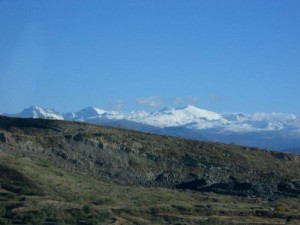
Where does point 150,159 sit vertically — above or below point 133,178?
above

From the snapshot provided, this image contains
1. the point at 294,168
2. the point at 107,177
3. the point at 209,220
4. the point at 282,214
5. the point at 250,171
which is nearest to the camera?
the point at 209,220

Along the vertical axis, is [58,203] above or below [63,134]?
below

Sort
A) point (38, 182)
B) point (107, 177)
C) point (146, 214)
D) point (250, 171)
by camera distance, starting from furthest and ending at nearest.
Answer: point (250, 171), point (107, 177), point (38, 182), point (146, 214)

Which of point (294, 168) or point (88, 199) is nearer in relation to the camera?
point (88, 199)

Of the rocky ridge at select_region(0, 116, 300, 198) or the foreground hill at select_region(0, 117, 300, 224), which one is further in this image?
the rocky ridge at select_region(0, 116, 300, 198)

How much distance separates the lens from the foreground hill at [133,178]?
3681 centimetres

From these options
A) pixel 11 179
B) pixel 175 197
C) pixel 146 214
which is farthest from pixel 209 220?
pixel 11 179

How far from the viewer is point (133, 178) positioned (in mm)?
58438

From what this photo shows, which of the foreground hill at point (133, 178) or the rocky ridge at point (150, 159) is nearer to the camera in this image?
the foreground hill at point (133, 178)

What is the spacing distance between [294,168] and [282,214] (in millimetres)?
29913

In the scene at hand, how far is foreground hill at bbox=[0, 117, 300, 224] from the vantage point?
3681 cm

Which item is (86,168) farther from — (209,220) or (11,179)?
(209,220)

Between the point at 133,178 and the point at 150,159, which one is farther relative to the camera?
the point at 150,159

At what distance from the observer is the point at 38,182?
1727 inches
